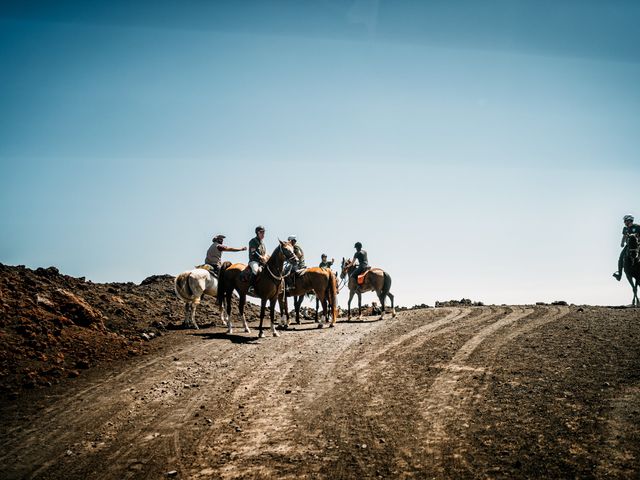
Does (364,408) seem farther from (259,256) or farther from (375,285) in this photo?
(375,285)

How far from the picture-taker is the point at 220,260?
56.6 feet

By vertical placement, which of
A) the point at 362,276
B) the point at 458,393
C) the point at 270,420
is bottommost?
the point at 270,420

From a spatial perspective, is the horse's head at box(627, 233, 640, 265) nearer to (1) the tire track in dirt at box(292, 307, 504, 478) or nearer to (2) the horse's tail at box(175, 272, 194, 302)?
(1) the tire track in dirt at box(292, 307, 504, 478)

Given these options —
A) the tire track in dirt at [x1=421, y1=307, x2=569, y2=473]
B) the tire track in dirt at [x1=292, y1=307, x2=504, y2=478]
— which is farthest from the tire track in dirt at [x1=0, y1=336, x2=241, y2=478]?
the tire track in dirt at [x1=421, y1=307, x2=569, y2=473]

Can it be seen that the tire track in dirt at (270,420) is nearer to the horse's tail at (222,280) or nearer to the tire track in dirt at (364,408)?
the tire track in dirt at (364,408)

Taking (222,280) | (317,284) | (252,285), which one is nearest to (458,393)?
(252,285)

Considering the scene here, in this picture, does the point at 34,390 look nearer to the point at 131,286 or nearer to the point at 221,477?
the point at 221,477

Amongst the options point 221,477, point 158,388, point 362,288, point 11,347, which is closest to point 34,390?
point 11,347

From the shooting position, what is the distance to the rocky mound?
9.02 m

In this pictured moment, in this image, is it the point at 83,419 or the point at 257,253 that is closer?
the point at 83,419

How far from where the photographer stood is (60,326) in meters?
11.2

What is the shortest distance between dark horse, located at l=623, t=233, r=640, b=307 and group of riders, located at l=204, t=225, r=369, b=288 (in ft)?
40.8

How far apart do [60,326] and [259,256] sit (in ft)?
21.0

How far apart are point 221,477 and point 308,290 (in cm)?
1211
